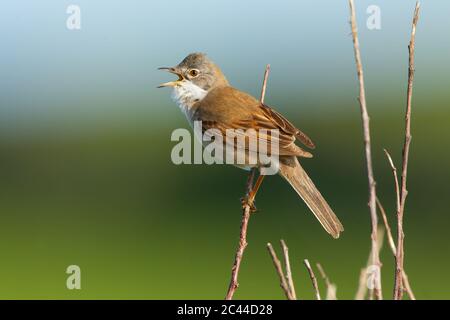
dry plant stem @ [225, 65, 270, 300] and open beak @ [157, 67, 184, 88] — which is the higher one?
open beak @ [157, 67, 184, 88]

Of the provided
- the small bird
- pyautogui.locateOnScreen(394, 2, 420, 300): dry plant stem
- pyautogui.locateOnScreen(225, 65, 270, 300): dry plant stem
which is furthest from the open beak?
pyautogui.locateOnScreen(394, 2, 420, 300): dry plant stem

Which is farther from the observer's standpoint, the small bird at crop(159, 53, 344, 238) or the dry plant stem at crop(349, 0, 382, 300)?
the small bird at crop(159, 53, 344, 238)

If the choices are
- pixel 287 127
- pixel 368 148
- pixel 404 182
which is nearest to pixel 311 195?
pixel 287 127

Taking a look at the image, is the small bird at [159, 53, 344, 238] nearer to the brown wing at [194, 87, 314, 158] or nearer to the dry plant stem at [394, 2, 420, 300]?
the brown wing at [194, 87, 314, 158]

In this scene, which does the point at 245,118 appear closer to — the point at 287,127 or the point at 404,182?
the point at 287,127

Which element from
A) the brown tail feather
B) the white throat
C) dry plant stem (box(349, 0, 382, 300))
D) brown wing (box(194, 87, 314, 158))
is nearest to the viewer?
dry plant stem (box(349, 0, 382, 300))

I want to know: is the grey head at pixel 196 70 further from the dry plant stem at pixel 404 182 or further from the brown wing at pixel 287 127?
the dry plant stem at pixel 404 182

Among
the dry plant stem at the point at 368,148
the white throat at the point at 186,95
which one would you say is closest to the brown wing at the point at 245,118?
→ the white throat at the point at 186,95

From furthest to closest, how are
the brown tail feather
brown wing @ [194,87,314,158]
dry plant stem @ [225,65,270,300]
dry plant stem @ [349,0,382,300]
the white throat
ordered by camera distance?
the white throat, brown wing @ [194,87,314,158], the brown tail feather, dry plant stem @ [225,65,270,300], dry plant stem @ [349,0,382,300]
